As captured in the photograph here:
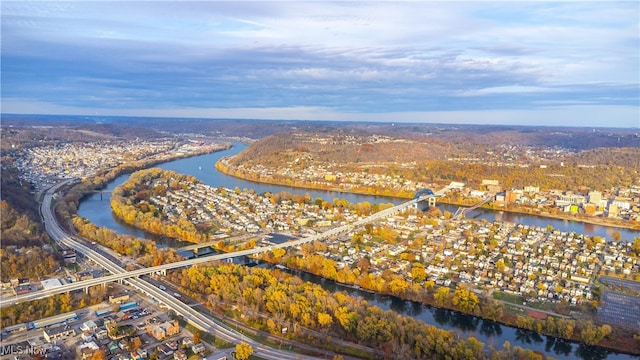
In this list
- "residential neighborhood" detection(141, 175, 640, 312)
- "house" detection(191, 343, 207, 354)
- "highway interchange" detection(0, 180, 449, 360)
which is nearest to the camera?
"house" detection(191, 343, 207, 354)

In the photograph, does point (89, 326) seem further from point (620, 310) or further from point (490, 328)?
point (620, 310)

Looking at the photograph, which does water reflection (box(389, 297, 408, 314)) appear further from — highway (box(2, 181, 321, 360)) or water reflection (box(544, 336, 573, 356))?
highway (box(2, 181, 321, 360))

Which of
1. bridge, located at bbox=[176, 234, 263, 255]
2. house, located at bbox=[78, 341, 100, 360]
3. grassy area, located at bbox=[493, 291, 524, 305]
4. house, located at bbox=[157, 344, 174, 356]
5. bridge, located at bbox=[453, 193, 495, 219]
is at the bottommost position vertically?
house, located at bbox=[157, 344, 174, 356]

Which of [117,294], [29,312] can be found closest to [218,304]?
[117,294]

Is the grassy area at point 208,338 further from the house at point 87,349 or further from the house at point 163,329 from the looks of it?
the house at point 87,349

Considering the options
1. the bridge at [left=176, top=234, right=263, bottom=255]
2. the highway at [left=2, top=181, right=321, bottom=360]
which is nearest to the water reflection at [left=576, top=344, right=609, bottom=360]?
the highway at [left=2, top=181, right=321, bottom=360]

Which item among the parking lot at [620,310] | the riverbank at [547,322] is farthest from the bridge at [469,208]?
the riverbank at [547,322]
